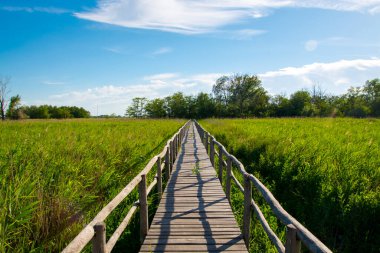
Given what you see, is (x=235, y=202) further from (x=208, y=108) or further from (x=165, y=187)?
(x=208, y=108)

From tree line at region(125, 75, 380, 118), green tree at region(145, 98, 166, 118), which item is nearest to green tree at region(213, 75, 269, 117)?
tree line at region(125, 75, 380, 118)

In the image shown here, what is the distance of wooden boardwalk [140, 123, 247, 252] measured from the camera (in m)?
3.85

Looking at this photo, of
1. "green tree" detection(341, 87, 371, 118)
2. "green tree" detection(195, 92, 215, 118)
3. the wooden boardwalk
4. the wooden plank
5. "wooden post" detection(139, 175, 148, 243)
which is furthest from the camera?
"green tree" detection(195, 92, 215, 118)

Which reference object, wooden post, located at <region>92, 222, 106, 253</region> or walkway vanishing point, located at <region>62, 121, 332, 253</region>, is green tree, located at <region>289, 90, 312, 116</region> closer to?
walkway vanishing point, located at <region>62, 121, 332, 253</region>

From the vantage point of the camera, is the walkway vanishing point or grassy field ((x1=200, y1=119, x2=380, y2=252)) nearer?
the walkway vanishing point

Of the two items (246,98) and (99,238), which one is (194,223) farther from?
(246,98)

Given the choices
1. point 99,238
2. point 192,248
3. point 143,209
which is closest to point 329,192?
point 192,248

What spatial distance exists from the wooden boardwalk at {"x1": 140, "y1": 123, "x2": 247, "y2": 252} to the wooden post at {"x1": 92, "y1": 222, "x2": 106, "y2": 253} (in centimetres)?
153

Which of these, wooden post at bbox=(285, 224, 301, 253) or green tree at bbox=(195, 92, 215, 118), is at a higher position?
green tree at bbox=(195, 92, 215, 118)

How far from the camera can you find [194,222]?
465 centimetres

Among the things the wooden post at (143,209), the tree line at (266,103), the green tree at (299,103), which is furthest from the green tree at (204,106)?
the wooden post at (143,209)

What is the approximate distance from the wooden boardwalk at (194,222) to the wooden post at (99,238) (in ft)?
5.02

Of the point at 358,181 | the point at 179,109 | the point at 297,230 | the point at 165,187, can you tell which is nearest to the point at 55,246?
the point at 297,230

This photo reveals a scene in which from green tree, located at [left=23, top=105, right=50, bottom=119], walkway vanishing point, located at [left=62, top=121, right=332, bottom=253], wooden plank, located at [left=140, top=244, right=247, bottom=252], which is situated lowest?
wooden plank, located at [left=140, top=244, right=247, bottom=252]
